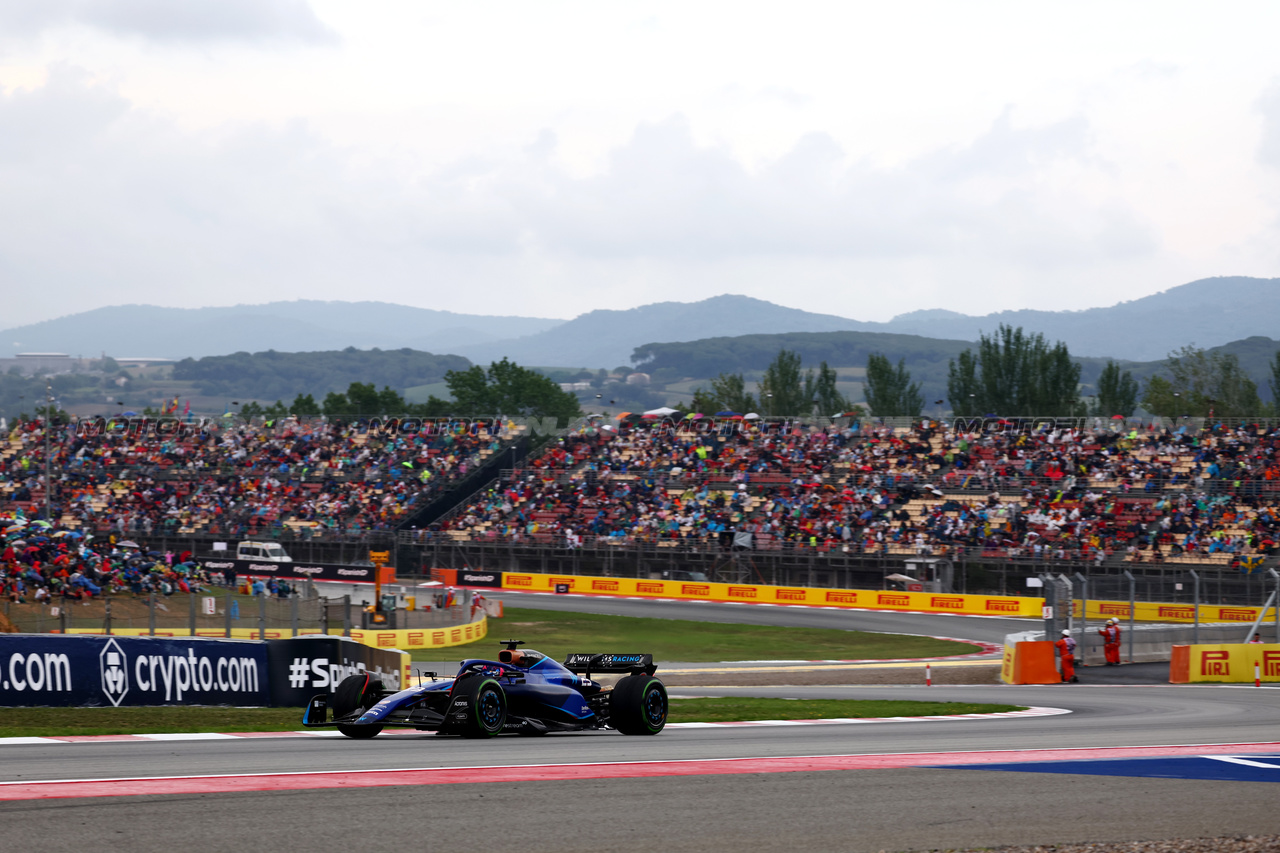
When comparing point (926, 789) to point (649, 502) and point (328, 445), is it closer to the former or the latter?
point (649, 502)

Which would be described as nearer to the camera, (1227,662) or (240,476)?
(1227,662)

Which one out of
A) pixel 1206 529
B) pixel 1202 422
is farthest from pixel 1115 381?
pixel 1206 529

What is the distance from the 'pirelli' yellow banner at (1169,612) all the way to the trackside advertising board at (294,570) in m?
27.0

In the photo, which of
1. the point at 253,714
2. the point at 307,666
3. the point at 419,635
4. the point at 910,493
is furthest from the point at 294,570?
the point at 253,714

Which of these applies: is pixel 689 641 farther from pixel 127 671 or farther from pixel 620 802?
pixel 620 802

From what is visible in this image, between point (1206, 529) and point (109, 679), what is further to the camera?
point (1206, 529)

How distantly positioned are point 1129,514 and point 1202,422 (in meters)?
6.44

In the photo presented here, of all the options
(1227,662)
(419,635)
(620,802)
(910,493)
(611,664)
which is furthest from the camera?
(910,493)

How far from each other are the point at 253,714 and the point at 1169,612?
Answer: 28443 millimetres

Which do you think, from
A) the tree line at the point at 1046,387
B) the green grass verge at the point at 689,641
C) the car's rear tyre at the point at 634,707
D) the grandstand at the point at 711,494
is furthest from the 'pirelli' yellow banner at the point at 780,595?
the tree line at the point at 1046,387

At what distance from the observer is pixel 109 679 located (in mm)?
16406

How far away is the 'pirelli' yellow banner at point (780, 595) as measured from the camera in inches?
1650

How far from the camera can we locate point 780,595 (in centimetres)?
4544

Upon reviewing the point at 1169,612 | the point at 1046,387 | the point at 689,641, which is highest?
the point at 1046,387
